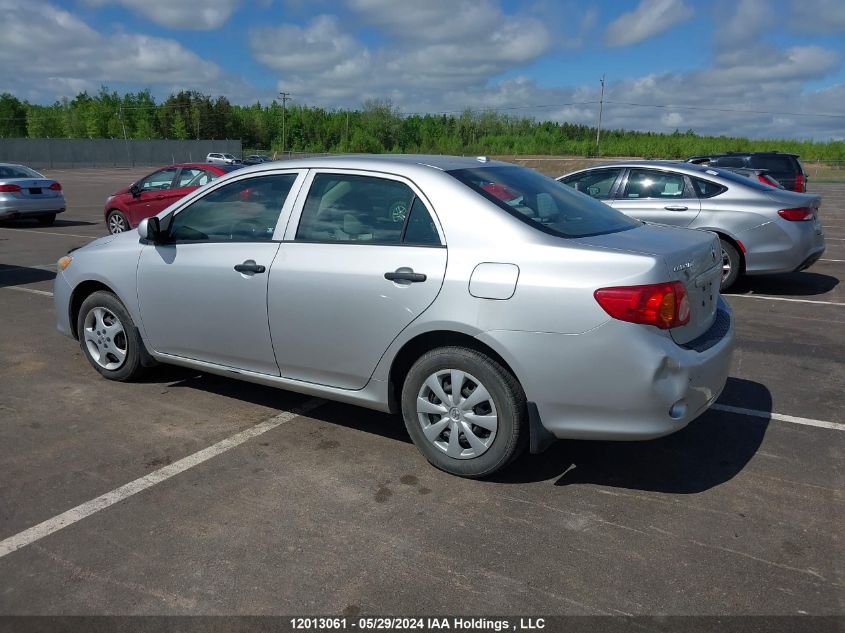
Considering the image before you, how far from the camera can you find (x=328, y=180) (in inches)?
176

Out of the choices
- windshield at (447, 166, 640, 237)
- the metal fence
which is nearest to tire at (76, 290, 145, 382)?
windshield at (447, 166, 640, 237)

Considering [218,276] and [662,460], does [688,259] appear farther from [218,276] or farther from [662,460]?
[218,276]

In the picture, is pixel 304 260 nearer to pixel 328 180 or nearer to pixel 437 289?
pixel 328 180

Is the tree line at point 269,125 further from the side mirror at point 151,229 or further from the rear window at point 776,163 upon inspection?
the side mirror at point 151,229

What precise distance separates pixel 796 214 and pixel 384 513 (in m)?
Answer: 7.40

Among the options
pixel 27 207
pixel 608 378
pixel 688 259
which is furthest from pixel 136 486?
pixel 27 207

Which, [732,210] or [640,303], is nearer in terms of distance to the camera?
[640,303]

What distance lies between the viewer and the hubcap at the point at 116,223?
15205 millimetres

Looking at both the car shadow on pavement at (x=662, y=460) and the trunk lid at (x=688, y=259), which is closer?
the trunk lid at (x=688, y=259)

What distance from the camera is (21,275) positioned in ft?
33.6

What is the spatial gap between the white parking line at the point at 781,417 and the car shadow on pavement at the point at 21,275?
8.62 meters

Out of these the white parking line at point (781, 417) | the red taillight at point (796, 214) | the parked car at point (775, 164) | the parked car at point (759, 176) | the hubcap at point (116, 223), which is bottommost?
the white parking line at point (781, 417)

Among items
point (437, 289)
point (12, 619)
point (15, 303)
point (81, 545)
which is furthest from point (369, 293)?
point (15, 303)

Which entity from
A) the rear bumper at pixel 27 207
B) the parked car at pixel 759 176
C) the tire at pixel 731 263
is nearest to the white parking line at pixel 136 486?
the tire at pixel 731 263
